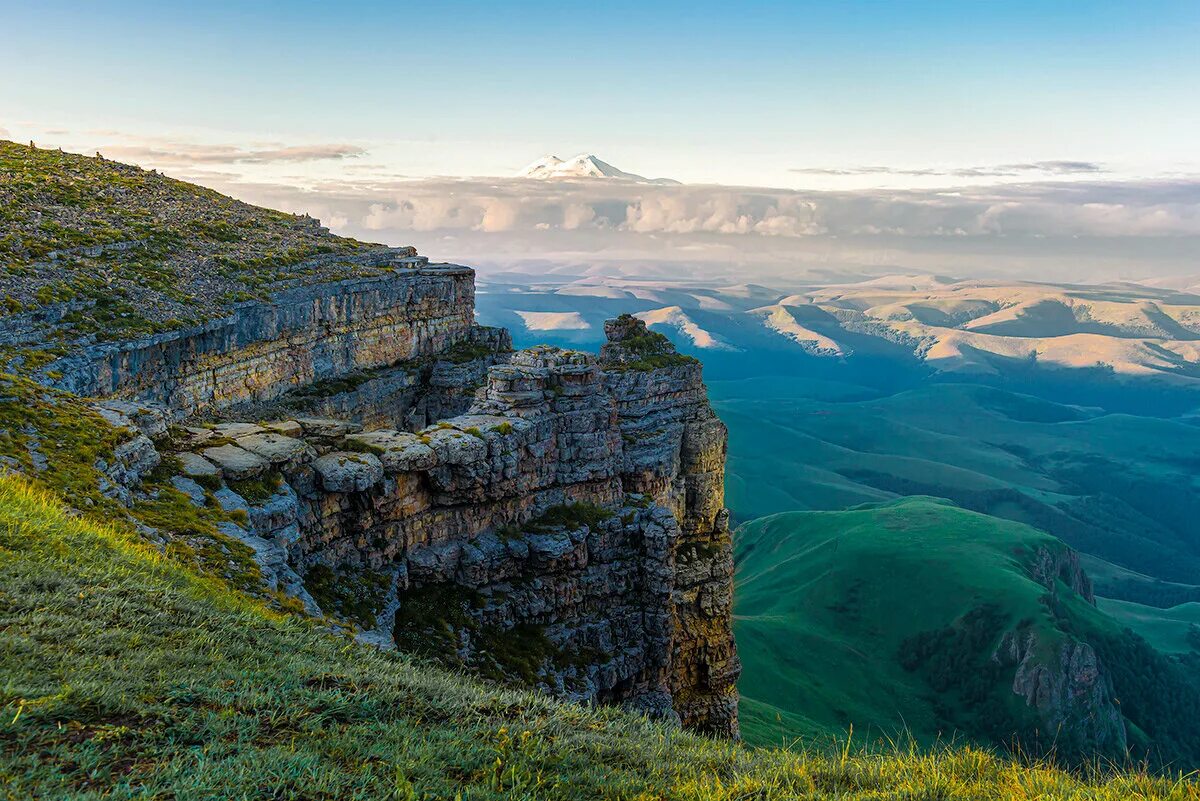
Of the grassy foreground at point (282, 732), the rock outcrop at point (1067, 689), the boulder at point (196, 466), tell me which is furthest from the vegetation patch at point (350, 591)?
the rock outcrop at point (1067, 689)

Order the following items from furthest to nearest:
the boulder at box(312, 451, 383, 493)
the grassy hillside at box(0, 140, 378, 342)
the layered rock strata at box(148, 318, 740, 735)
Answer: the grassy hillside at box(0, 140, 378, 342)
the boulder at box(312, 451, 383, 493)
the layered rock strata at box(148, 318, 740, 735)

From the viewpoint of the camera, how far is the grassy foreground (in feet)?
42.1

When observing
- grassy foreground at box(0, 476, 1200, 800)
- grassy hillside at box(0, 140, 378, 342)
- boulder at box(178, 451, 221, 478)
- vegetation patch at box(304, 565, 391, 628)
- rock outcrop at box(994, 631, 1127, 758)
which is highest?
grassy hillside at box(0, 140, 378, 342)

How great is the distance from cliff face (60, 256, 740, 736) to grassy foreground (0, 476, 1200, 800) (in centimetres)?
938

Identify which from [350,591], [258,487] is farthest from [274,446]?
[350,591]

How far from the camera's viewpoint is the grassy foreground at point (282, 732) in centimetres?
1283

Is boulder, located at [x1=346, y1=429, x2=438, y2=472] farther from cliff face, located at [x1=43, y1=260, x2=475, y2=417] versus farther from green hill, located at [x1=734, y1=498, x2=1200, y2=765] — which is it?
green hill, located at [x1=734, y1=498, x2=1200, y2=765]

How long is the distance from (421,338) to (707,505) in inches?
1091

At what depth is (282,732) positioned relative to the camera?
1470 cm

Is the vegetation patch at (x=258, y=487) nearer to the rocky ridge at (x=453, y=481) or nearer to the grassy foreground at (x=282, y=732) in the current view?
the rocky ridge at (x=453, y=481)

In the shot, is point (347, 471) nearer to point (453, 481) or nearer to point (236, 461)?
point (236, 461)

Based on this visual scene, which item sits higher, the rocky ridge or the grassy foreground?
the grassy foreground

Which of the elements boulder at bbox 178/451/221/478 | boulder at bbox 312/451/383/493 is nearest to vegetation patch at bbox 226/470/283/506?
boulder at bbox 178/451/221/478

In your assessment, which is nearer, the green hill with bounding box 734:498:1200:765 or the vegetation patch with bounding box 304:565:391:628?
the vegetation patch with bounding box 304:565:391:628
